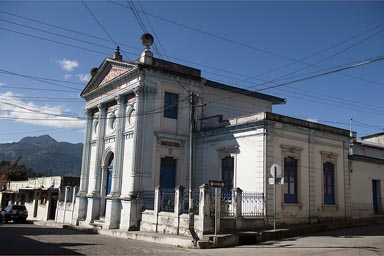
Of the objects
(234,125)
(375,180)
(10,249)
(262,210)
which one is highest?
(234,125)

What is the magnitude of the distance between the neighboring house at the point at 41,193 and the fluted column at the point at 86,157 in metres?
4.67

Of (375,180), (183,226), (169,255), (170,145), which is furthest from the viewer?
(375,180)

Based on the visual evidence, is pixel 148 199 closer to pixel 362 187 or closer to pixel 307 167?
pixel 307 167

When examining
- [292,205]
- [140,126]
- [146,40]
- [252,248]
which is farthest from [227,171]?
[146,40]

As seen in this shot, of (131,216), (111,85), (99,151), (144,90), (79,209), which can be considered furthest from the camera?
(79,209)

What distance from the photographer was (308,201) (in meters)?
18.8

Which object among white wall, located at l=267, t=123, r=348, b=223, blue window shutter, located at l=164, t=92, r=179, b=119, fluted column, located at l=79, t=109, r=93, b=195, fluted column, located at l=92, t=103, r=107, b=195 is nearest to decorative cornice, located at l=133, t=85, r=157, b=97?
blue window shutter, located at l=164, t=92, r=179, b=119

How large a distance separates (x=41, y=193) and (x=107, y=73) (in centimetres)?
1697

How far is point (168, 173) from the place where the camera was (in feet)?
69.2

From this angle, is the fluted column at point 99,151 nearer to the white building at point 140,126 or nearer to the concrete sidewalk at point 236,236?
the white building at point 140,126

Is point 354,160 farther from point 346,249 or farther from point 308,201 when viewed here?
point 346,249

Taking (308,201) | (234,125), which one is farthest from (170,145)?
(308,201)

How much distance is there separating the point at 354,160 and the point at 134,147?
12547 mm

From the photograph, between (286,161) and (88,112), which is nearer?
(286,161)
